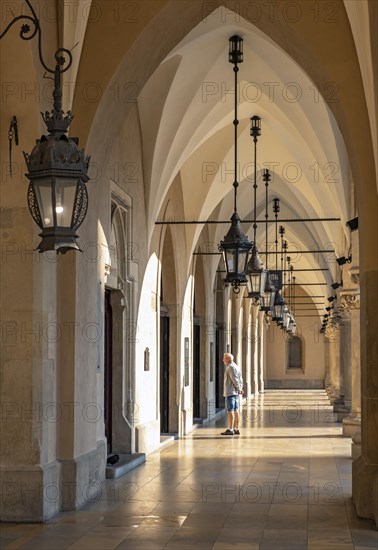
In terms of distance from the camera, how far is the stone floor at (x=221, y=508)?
756 cm

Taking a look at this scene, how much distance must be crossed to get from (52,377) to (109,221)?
131 inches

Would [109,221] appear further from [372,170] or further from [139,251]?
[372,170]

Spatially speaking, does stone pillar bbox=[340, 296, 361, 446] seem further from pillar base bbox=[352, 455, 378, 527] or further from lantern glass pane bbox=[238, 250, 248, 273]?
pillar base bbox=[352, 455, 378, 527]

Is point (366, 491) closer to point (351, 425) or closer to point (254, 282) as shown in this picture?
point (254, 282)

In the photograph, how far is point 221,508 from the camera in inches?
365

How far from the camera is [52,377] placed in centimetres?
909

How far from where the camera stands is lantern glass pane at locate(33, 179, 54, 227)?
18.3ft

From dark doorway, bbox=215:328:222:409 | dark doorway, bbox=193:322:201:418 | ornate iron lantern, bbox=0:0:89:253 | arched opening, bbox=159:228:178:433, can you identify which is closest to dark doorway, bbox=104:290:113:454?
arched opening, bbox=159:228:178:433

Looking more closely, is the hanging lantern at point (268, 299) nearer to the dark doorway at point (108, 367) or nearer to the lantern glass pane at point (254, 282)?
the lantern glass pane at point (254, 282)

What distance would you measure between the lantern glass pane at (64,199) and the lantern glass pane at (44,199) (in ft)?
0.15

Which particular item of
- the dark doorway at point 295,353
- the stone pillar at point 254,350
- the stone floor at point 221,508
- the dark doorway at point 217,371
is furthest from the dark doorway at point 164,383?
the dark doorway at point 295,353

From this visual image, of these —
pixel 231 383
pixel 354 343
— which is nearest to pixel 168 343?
pixel 231 383

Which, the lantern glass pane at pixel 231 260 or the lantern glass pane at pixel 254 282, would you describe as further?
the lantern glass pane at pixel 254 282

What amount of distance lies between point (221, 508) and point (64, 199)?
4.79m
